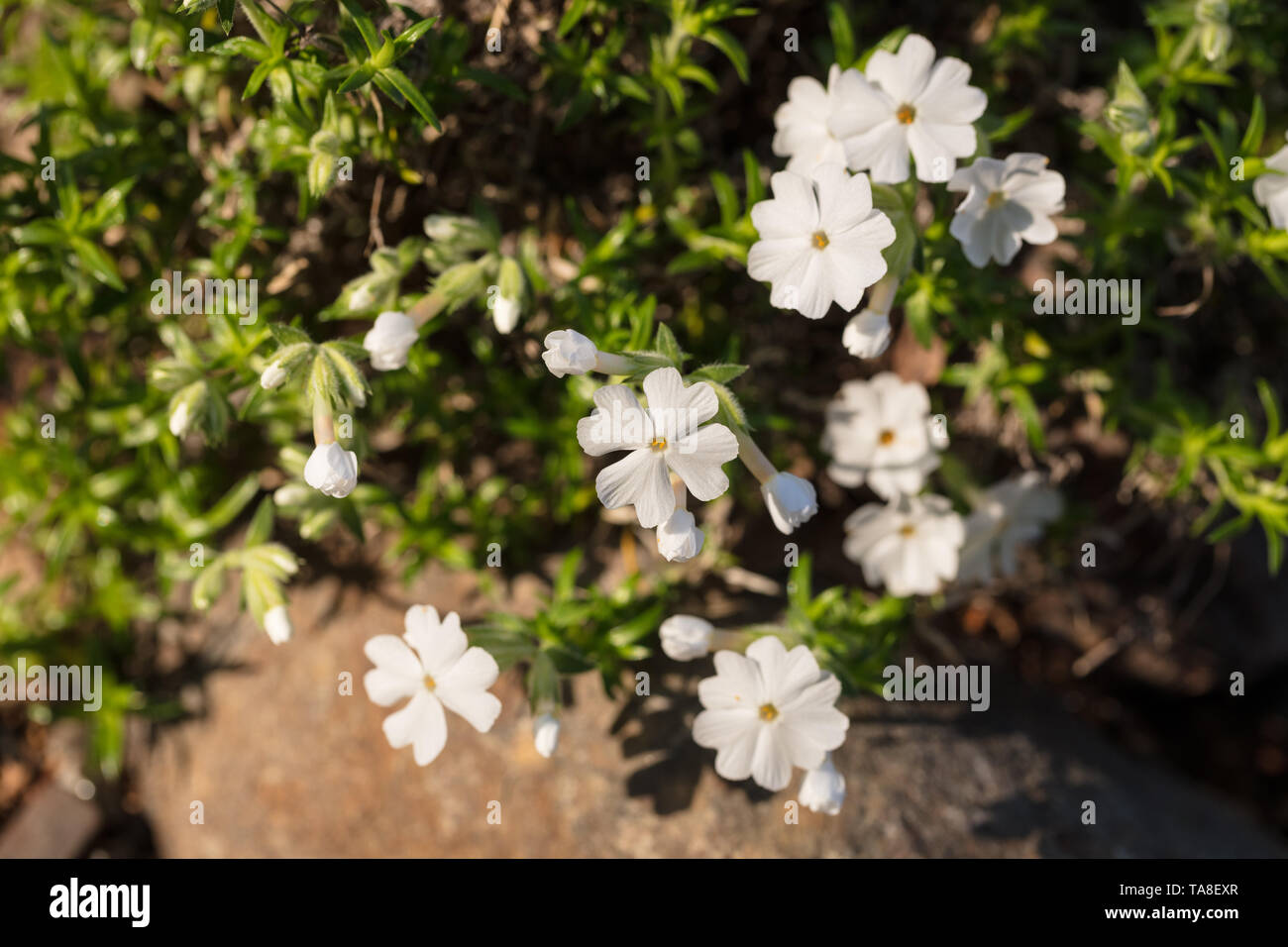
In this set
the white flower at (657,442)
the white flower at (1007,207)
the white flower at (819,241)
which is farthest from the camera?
the white flower at (1007,207)

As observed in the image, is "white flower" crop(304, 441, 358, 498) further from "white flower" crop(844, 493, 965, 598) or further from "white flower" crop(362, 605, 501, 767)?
"white flower" crop(844, 493, 965, 598)

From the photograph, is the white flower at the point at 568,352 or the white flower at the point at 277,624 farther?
the white flower at the point at 277,624

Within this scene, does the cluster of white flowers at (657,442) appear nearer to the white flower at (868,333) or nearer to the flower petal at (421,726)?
the white flower at (868,333)

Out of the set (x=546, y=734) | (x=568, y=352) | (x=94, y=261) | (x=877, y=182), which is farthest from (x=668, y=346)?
(x=94, y=261)

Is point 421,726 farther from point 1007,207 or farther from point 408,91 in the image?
point 1007,207

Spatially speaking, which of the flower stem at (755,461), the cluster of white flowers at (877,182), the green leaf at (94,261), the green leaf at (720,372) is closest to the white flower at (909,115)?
the cluster of white flowers at (877,182)

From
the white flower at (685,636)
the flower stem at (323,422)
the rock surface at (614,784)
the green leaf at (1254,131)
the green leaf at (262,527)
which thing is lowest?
the rock surface at (614,784)
